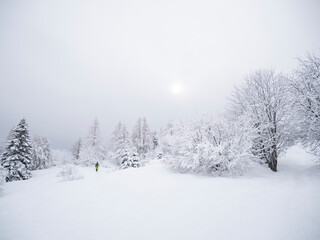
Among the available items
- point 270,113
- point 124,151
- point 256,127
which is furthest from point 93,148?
point 270,113

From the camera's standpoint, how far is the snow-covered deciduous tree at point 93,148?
27.2 m

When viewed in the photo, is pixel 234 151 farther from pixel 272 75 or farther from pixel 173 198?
pixel 272 75

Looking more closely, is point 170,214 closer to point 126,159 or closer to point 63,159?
point 126,159

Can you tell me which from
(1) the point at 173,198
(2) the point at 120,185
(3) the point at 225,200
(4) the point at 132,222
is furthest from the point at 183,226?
(2) the point at 120,185

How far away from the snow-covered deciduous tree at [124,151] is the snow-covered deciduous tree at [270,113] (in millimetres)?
18857

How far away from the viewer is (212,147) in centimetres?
818

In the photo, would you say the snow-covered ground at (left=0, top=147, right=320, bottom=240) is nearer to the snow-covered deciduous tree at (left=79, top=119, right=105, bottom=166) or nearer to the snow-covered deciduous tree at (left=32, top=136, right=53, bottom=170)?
the snow-covered deciduous tree at (left=79, top=119, right=105, bottom=166)

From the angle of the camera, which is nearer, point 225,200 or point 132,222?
point 132,222

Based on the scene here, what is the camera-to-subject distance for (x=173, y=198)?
5.03 m

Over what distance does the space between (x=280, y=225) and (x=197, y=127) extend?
6.73 metres

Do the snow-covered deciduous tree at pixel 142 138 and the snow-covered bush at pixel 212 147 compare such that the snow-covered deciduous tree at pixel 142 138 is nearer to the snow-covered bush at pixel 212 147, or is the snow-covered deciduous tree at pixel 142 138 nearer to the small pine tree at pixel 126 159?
the small pine tree at pixel 126 159

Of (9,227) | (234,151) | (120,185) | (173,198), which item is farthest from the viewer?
(234,151)

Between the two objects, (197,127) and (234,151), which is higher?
(197,127)

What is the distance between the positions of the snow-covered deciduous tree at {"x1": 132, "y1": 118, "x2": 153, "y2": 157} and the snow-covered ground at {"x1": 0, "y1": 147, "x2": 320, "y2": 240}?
96.3ft
